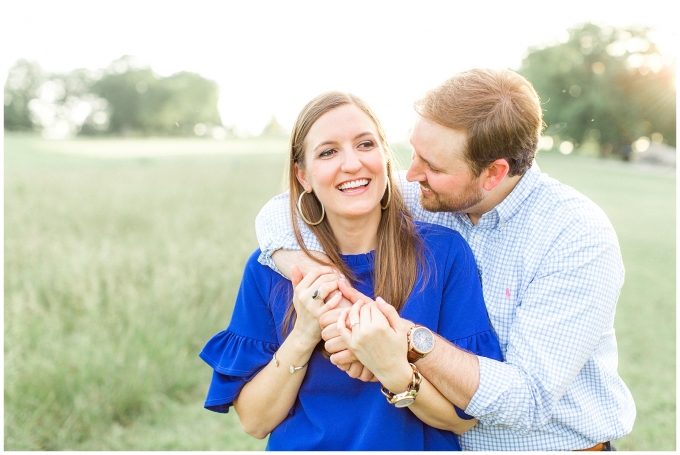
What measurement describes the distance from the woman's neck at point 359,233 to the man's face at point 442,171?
0.92ft

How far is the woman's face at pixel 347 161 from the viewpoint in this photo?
236 cm

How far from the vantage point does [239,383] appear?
2.43 metres

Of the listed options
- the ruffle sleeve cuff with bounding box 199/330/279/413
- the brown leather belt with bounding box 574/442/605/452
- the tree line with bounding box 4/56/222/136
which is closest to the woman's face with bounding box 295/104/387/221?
the ruffle sleeve cuff with bounding box 199/330/279/413

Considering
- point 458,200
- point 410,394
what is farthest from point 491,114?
point 410,394

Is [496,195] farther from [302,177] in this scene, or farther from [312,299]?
[312,299]

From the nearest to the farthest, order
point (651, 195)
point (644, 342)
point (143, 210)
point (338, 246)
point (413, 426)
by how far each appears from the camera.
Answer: point (413, 426) → point (338, 246) → point (644, 342) → point (143, 210) → point (651, 195)

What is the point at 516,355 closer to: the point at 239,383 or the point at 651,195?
the point at 239,383

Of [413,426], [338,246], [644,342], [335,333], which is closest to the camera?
[335,333]

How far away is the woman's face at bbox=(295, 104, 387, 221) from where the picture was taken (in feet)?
7.74

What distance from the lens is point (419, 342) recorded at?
6.87 feet

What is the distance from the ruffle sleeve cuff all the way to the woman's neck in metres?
0.51

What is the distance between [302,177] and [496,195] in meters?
0.84

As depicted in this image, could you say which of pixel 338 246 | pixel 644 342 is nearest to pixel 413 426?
pixel 338 246

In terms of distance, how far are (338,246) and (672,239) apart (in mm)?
12344
